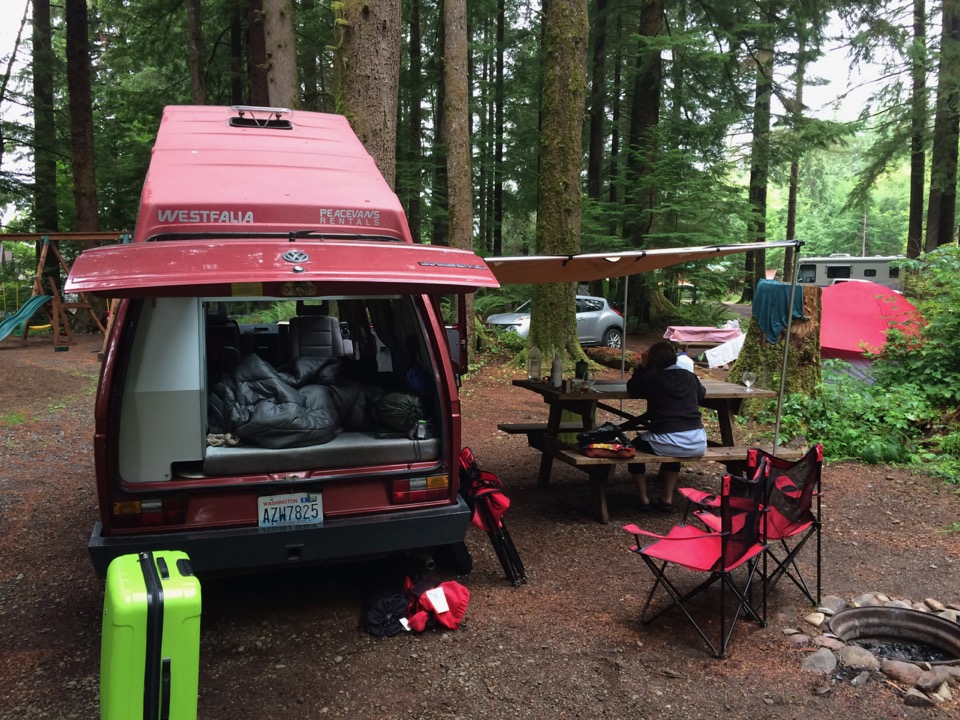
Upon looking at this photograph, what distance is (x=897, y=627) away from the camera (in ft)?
13.3

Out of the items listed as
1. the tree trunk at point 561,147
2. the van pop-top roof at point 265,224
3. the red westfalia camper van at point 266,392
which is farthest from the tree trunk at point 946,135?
the red westfalia camper van at point 266,392

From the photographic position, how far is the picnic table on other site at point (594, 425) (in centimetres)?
566

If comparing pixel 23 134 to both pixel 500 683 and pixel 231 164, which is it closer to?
pixel 231 164

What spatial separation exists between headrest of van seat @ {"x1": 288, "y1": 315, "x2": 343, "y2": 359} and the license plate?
157cm

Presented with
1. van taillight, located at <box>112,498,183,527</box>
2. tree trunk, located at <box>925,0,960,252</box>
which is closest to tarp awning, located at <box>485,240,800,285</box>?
van taillight, located at <box>112,498,183,527</box>

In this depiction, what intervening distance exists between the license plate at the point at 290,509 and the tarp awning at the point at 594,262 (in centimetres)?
261

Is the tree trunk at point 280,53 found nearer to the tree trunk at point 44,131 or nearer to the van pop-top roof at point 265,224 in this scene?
the van pop-top roof at point 265,224

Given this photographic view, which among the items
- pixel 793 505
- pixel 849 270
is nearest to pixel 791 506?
pixel 793 505

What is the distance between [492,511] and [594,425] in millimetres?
2265

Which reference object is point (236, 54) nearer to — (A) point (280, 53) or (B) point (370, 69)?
(A) point (280, 53)

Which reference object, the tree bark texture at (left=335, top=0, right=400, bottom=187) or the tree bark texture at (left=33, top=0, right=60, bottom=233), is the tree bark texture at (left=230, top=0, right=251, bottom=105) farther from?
the tree bark texture at (left=335, top=0, right=400, bottom=187)

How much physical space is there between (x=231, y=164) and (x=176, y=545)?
255cm

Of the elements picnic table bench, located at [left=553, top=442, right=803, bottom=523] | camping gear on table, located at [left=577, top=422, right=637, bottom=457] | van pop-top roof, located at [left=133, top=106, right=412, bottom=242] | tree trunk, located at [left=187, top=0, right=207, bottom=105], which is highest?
tree trunk, located at [left=187, top=0, right=207, bottom=105]

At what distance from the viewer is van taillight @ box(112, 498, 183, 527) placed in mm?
3486
